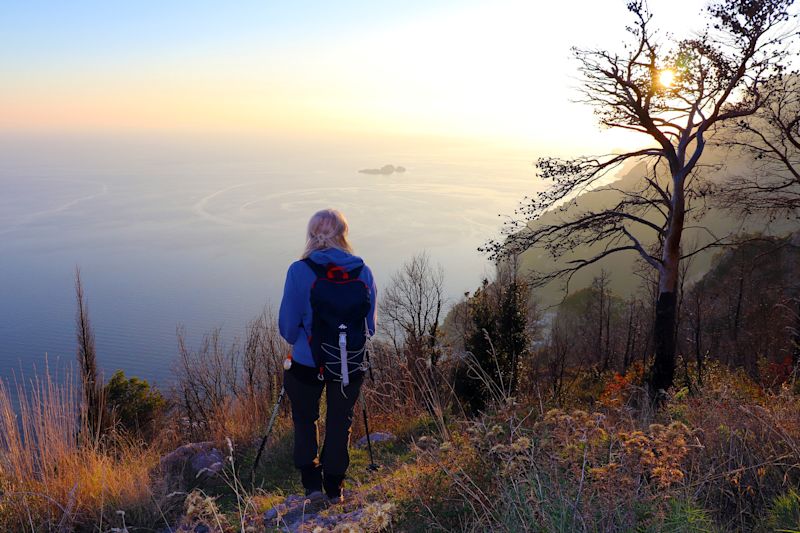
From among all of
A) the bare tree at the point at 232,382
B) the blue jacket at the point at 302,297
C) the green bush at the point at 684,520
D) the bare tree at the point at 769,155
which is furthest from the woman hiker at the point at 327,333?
the bare tree at the point at 769,155

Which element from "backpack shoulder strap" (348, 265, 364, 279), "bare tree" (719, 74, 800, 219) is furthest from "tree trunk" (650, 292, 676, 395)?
"backpack shoulder strap" (348, 265, 364, 279)

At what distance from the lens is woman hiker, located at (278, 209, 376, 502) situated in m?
3.90

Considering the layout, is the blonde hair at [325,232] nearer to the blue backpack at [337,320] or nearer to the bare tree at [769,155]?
the blue backpack at [337,320]

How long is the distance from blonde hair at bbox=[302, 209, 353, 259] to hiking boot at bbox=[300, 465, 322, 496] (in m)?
1.55

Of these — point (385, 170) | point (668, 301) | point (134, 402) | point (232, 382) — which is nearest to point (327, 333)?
point (668, 301)

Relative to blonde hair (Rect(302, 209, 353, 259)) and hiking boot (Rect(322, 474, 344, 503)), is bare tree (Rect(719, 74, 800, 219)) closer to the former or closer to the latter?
blonde hair (Rect(302, 209, 353, 259))

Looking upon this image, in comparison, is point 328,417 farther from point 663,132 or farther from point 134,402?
point 134,402

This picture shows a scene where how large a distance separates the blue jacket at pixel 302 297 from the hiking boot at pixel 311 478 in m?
0.81

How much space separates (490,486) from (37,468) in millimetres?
3414

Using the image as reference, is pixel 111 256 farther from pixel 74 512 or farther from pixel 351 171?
pixel 351 171

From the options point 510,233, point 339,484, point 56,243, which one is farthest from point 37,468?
point 56,243

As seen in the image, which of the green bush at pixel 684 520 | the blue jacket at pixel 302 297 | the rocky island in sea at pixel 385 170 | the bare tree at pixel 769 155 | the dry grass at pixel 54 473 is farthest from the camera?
the rocky island in sea at pixel 385 170

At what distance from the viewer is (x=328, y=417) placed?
13.6 ft

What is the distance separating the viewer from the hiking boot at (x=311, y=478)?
4203 millimetres
